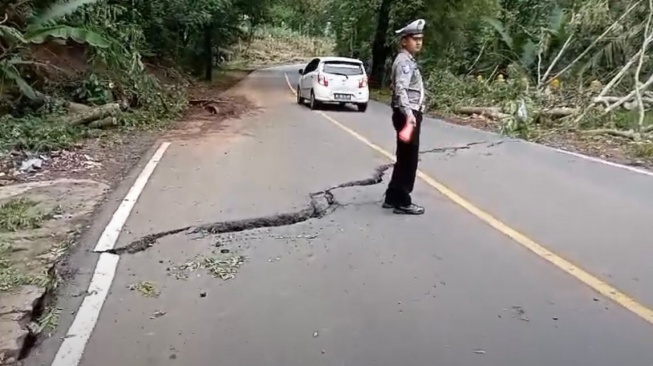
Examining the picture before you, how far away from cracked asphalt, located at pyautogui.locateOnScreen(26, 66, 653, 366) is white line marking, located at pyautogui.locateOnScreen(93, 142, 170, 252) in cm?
11

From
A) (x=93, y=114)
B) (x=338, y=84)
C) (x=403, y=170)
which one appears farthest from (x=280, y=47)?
(x=403, y=170)

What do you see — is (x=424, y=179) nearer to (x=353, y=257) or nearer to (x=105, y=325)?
(x=353, y=257)

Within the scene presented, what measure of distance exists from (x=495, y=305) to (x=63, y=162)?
758 cm

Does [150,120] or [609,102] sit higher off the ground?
[609,102]

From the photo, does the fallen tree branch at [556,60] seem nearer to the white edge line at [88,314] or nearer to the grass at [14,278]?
the white edge line at [88,314]

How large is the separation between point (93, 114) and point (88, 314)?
10002 mm

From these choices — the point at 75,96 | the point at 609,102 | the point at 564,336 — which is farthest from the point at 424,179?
the point at 75,96

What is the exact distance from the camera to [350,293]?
4.87m

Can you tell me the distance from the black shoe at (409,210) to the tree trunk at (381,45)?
72.4 feet

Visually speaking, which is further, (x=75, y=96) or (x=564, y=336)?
A: (x=75, y=96)

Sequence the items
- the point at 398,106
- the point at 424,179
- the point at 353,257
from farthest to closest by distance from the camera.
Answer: the point at 424,179 < the point at 398,106 < the point at 353,257

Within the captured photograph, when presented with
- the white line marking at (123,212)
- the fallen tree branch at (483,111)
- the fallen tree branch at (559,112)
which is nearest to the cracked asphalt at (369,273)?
the white line marking at (123,212)

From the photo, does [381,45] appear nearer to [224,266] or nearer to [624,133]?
[624,133]

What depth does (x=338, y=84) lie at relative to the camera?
2056 centimetres
